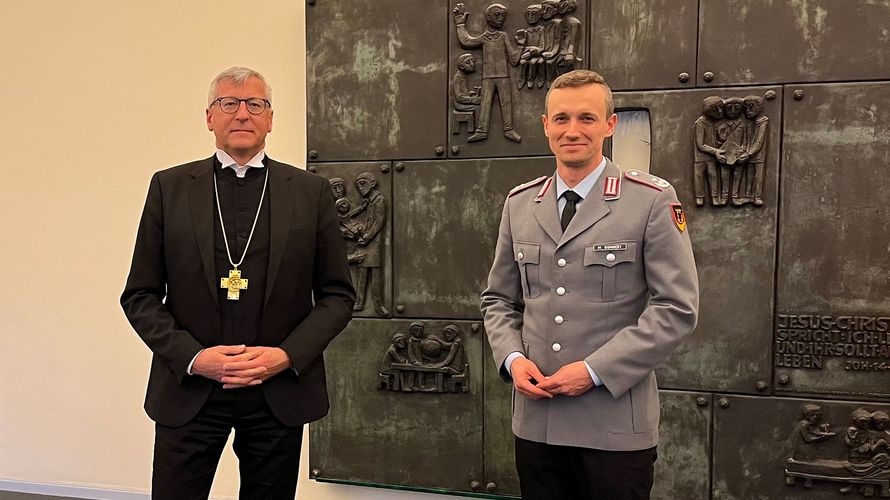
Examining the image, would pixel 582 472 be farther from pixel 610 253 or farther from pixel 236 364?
pixel 236 364

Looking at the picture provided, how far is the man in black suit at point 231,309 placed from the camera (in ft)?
5.78

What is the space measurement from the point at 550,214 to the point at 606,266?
0.21m

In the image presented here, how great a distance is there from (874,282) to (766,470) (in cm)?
79

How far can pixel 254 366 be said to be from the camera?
5.59ft

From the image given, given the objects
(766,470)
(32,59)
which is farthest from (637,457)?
(32,59)

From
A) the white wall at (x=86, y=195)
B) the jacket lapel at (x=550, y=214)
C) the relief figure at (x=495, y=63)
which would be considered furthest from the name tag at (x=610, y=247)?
the white wall at (x=86, y=195)

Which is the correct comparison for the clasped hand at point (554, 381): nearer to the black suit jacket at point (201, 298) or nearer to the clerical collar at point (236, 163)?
the black suit jacket at point (201, 298)

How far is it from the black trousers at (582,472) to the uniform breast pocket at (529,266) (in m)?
0.40

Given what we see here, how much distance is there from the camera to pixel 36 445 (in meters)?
3.48

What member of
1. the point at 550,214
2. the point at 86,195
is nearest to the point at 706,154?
the point at 550,214

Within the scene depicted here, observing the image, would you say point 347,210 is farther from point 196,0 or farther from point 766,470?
Answer: point 766,470

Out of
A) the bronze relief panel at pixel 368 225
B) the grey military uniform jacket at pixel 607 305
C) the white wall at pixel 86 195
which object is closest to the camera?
the grey military uniform jacket at pixel 607 305

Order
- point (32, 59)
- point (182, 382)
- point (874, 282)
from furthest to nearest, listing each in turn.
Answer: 1. point (32, 59)
2. point (874, 282)
3. point (182, 382)

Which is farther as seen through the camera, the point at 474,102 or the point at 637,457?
the point at 474,102
